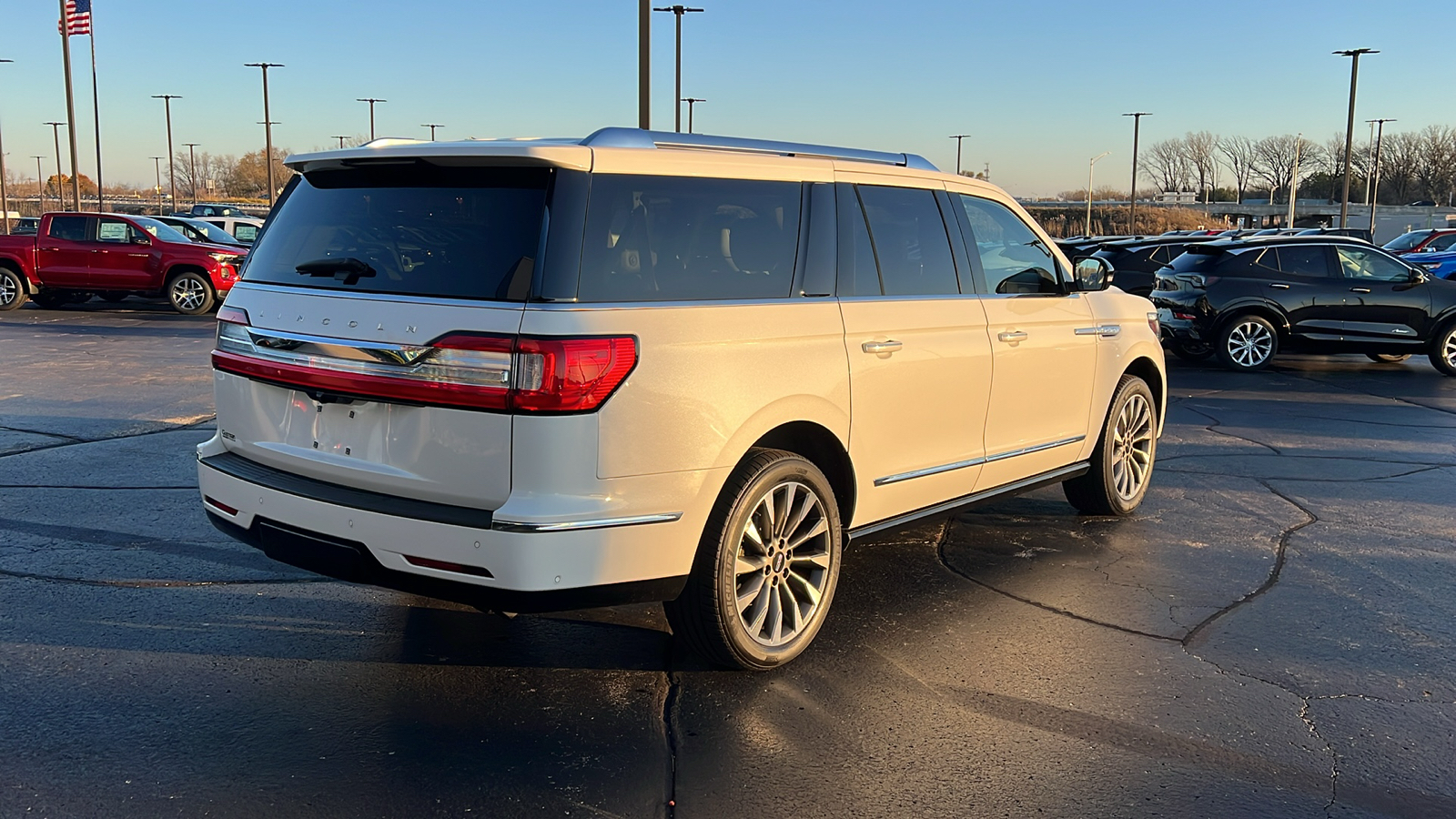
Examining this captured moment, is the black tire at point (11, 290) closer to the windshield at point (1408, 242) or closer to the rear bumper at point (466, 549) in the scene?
the rear bumper at point (466, 549)

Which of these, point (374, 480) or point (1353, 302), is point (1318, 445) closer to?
point (1353, 302)

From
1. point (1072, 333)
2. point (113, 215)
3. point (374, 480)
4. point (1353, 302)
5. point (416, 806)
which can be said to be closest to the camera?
point (416, 806)

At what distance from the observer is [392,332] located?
12.0 ft

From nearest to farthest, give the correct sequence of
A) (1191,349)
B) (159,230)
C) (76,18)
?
(1191,349) → (159,230) → (76,18)

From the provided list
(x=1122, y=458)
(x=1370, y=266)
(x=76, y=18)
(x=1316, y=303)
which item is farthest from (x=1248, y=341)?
(x=76, y=18)

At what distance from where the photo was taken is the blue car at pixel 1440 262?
74.6 feet

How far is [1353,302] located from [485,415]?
14339 millimetres

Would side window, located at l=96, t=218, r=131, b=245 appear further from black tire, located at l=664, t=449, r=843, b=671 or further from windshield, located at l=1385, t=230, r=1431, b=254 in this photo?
windshield, located at l=1385, t=230, r=1431, b=254

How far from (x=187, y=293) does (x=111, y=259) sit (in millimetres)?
1390

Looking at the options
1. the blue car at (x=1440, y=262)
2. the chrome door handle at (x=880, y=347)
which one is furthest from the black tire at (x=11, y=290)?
the blue car at (x=1440, y=262)

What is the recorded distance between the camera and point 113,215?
20.9m

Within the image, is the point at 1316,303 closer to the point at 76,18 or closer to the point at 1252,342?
the point at 1252,342

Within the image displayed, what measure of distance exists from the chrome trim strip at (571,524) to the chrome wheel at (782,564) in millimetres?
510

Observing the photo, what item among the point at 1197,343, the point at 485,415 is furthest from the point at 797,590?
the point at 1197,343
